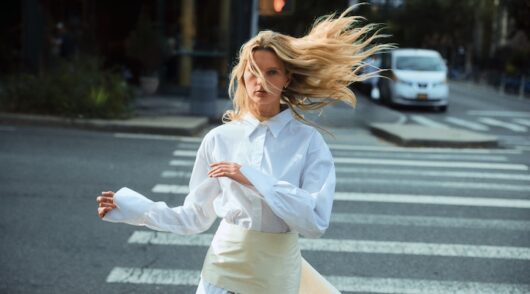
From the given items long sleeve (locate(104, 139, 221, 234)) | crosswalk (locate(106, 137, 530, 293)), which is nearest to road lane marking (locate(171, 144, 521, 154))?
crosswalk (locate(106, 137, 530, 293))

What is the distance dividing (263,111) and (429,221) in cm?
509

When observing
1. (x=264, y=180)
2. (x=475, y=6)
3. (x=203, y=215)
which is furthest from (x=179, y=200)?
(x=475, y=6)

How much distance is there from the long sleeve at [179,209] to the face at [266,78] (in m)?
0.30

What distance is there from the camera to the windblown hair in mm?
2762

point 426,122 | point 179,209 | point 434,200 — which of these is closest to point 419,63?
point 426,122

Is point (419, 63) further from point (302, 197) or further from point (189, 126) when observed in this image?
point (302, 197)

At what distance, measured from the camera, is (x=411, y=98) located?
921 inches

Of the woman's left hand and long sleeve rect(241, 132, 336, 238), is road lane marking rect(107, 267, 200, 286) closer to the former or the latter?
long sleeve rect(241, 132, 336, 238)

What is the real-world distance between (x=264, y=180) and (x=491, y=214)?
5.97 m

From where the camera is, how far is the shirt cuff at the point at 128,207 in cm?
280

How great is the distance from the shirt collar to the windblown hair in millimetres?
94

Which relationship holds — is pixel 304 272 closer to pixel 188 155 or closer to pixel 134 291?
pixel 134 291

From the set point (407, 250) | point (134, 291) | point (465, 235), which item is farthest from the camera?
point (465, 235)

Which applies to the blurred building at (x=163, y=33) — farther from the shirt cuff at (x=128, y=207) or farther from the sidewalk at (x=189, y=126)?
the shirt cuff at (x=128, y=207)
